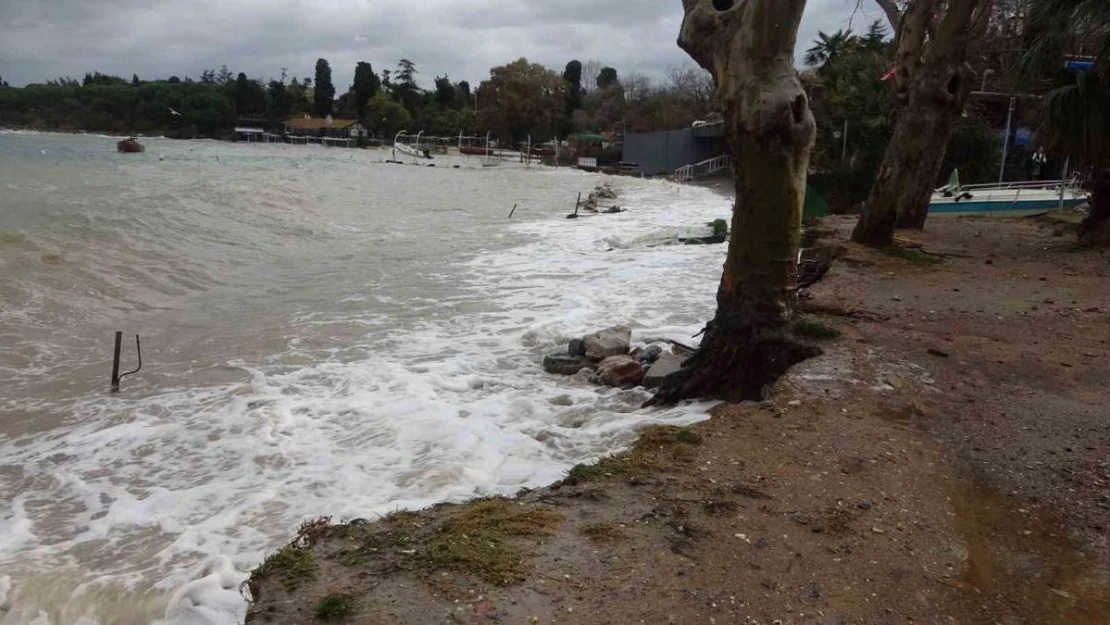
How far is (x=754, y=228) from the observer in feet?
19.6

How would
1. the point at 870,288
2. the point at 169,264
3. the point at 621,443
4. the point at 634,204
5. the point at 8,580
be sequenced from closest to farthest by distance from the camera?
the point at 8,580 → the point at 621,443 → the point at 870,288 → the point at 169,264 → the point at 634,204

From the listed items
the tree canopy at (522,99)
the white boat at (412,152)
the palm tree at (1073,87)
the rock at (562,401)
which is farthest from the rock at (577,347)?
the tree canopy at (522,99)

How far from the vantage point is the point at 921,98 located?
38.1 ft

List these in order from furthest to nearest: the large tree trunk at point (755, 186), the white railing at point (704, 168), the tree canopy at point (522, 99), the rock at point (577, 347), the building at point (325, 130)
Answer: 1. the building at point (325, 130)
2. the tree canopy at point (522, 99)
3. the white railing at point (704, 168)
4. the rock at point (577, 347)
5. the large tree trunk at point (755, 186)

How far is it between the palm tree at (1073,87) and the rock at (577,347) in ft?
26.1

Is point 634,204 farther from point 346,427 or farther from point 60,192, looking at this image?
point 346,427

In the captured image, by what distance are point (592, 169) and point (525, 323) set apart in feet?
180

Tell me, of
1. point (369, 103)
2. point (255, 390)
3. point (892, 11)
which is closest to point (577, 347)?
point (255, 390)

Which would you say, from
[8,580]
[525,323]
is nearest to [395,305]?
[525,323]

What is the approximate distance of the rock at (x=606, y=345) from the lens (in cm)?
752

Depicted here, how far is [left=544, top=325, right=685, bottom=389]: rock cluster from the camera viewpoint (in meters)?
6.74

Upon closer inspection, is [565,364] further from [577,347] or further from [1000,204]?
[1000,204]

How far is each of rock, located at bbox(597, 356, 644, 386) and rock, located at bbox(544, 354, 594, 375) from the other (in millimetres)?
364

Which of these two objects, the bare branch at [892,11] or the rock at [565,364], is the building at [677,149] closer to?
the bare branch at [892,11]
